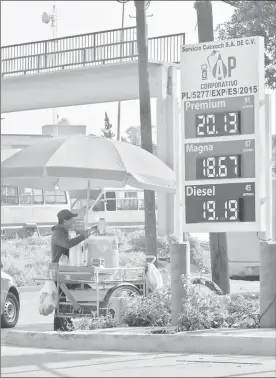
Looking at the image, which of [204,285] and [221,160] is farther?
[204,285]

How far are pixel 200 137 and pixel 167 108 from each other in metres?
22.6

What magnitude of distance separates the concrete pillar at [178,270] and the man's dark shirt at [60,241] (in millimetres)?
1683

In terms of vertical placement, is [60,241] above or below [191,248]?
above

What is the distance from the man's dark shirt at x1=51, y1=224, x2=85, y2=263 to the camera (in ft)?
45.7

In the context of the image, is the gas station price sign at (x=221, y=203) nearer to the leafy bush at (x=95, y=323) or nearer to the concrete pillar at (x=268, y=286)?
the concrete pillar at (x=268, y=286)

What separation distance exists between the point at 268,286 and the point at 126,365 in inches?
100

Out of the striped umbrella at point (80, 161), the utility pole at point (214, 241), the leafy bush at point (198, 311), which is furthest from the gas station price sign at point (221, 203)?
the utility pole at point (214, 241)

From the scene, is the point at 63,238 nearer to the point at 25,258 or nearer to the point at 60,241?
the point at 60,241

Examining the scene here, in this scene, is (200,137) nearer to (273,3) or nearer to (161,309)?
(161,309)

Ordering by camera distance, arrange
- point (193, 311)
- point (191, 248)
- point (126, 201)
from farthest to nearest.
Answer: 1. point (126, 201)
2. point (191, 248)
3. point (193, 311)

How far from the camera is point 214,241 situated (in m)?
17.0

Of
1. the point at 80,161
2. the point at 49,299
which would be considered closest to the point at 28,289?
the point at 80,161

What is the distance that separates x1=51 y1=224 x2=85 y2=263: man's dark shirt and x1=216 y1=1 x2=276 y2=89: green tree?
30.1ft

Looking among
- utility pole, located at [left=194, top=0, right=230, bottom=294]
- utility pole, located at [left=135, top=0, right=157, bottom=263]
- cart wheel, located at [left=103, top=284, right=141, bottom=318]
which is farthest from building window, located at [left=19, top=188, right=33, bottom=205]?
cart wheel, located at [left=103, top=284, right=141, bottom=318]
